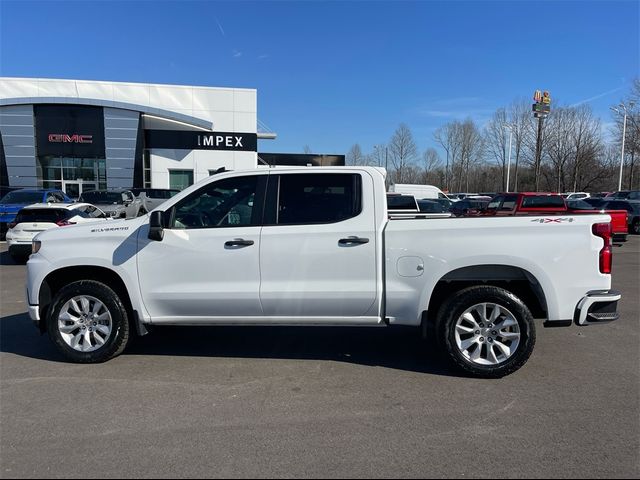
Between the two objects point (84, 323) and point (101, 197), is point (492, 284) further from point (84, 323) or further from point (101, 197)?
point (101, 197)

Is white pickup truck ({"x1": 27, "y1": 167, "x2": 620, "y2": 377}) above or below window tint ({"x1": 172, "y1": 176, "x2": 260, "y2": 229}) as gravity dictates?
below

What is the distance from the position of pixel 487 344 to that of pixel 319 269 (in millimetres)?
1739

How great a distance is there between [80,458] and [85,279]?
2232mm

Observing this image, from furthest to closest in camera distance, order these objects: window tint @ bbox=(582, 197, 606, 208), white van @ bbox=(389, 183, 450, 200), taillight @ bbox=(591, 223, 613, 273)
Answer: white van @ bbox=(389, 183, 450, 200) < window tint @ bbox=(582, 197, 606, 208) < taillight @ bbox=(591, 223, 613, 273)

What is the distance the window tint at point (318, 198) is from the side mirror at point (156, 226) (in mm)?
1140

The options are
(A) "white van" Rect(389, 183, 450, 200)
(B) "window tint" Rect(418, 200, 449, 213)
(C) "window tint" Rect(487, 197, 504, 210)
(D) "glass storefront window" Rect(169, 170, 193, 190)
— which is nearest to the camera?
(C) "window tint" Rect(487, 197, 504, 210)

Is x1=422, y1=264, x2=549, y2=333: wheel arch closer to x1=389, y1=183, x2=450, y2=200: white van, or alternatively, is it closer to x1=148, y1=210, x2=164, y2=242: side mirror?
x1=148, y1=210, x2=164, y2=242: side mirror

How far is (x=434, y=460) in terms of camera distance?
3.11 m

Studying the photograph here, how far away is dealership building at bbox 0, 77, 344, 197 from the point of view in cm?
3056

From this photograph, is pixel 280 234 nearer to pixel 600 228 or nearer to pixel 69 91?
pixel 600 228

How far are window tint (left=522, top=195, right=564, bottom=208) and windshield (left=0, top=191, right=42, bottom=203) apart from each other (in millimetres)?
17024

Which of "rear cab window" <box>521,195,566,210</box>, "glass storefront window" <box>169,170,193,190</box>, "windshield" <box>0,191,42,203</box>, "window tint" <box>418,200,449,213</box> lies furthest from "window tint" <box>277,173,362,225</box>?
"glass storefront window" <box>169,170,193,190</box>

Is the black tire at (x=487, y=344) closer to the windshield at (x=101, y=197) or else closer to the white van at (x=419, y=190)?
the windshield at (x=101, y=197)

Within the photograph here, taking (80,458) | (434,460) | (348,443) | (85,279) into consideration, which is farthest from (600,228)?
(85,279)
